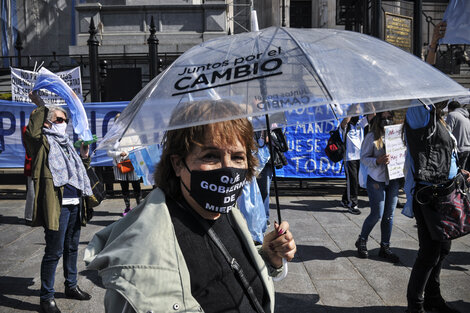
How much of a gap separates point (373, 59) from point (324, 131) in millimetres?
7235

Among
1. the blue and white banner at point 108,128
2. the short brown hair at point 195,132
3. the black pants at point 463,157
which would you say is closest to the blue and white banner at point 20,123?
the blue and white banner at point 108,128

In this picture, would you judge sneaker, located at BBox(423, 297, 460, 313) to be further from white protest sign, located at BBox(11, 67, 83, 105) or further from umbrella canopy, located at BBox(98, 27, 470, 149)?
white protest sign, located at BBox(11, 67, 83, 105)

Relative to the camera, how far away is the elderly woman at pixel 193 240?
1.36 metres

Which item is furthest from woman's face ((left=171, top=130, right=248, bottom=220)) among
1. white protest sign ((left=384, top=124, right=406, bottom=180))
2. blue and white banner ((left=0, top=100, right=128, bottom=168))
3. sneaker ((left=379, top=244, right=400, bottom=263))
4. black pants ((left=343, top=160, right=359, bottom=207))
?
blue and white banner ((left=0, top=100, right=128, bottom=168))

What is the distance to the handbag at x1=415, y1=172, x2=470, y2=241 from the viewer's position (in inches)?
132

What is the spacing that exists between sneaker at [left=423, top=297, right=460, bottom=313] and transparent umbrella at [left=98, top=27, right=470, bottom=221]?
8.57 ft

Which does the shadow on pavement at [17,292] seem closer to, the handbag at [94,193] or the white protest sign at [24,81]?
the handbag at [94,193]

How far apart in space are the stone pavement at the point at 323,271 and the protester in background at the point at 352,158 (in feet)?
0.99

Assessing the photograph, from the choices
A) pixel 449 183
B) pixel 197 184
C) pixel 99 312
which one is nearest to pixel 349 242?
pixel 449 183

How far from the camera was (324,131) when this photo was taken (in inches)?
351

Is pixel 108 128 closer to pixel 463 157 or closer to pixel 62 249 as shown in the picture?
pixel 62 249

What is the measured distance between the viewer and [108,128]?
8.79 m

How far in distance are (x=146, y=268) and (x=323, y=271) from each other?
3.74 m

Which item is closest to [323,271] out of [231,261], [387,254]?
[387,254]
